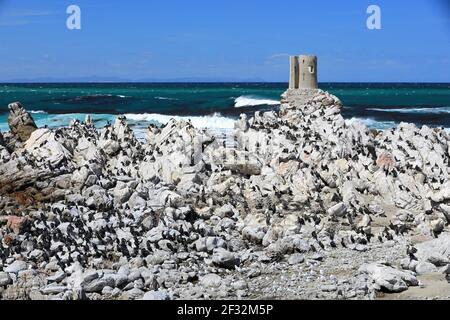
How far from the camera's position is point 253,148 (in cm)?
2298

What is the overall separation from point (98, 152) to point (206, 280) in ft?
31.7

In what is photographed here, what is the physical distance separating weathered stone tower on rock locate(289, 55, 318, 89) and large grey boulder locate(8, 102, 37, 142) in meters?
15.7

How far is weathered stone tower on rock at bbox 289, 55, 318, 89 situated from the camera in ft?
111

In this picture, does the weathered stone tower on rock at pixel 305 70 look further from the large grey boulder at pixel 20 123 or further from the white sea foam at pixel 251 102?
the white sea foam at pixel 251 102

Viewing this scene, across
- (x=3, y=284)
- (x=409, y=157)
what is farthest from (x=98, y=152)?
(x=409, y=157)

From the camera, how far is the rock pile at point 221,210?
1408 centimetres

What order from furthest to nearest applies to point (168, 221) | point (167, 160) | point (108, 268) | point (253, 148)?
point (253, 148) < point (167, 160) < point (168, 221) < point (108, 268)

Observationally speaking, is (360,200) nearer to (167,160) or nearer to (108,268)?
(167,160)

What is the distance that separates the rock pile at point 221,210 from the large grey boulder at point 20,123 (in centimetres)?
5

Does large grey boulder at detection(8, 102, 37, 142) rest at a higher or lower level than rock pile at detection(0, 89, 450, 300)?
higher

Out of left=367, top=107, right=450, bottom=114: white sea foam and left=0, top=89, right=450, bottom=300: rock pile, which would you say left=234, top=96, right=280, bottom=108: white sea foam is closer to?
left=367, top=107, right=450, bottom=114: white sea foam

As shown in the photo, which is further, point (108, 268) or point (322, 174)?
point (322, 174)

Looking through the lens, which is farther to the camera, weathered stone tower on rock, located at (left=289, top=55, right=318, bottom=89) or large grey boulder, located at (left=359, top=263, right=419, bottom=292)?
weathered stone tower on rock, located at (left=289, top=55, right=318, bottom=89)

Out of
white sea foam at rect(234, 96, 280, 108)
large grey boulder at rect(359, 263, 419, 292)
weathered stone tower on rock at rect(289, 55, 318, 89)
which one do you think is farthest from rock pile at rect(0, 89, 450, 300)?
white sea foam at rect(234, 96, 280, 108)
